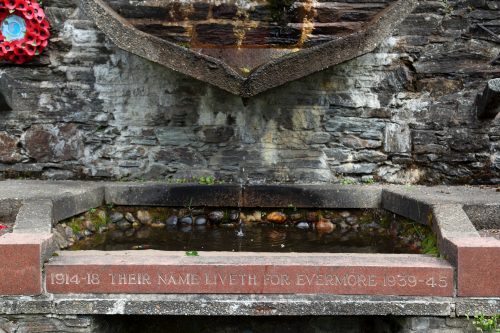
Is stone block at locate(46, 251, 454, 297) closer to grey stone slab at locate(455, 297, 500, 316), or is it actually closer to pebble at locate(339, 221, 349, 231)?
grey stone slab at locate(455, 297, 500, 316)

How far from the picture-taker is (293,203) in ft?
17.9

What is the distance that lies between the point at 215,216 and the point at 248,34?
5.39 feet

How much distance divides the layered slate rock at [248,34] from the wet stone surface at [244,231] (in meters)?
1.22

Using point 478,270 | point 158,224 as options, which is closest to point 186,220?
point 158,224

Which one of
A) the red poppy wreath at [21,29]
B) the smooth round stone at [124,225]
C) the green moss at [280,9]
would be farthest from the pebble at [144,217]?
the green moss at [280,9]

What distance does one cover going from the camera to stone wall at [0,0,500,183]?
575cm

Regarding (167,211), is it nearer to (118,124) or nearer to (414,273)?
(118,124)

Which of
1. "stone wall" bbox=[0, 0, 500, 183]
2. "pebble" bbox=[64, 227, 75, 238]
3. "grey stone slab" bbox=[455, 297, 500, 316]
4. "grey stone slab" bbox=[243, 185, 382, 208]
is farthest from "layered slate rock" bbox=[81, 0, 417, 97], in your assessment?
"grey stone slab" bbox=[455, 297, 500, 316]

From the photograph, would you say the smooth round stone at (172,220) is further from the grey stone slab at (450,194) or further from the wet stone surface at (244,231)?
the grey stone slab at (450,194)

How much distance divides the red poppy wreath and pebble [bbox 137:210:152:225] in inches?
72.5

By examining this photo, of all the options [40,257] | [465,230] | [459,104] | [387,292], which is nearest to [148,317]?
[40,257]

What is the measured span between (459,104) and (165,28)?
9.43ft

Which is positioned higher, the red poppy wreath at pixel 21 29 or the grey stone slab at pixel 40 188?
the red poppy wreath at pixel 21 29

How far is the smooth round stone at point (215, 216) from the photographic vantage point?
5406 mm
